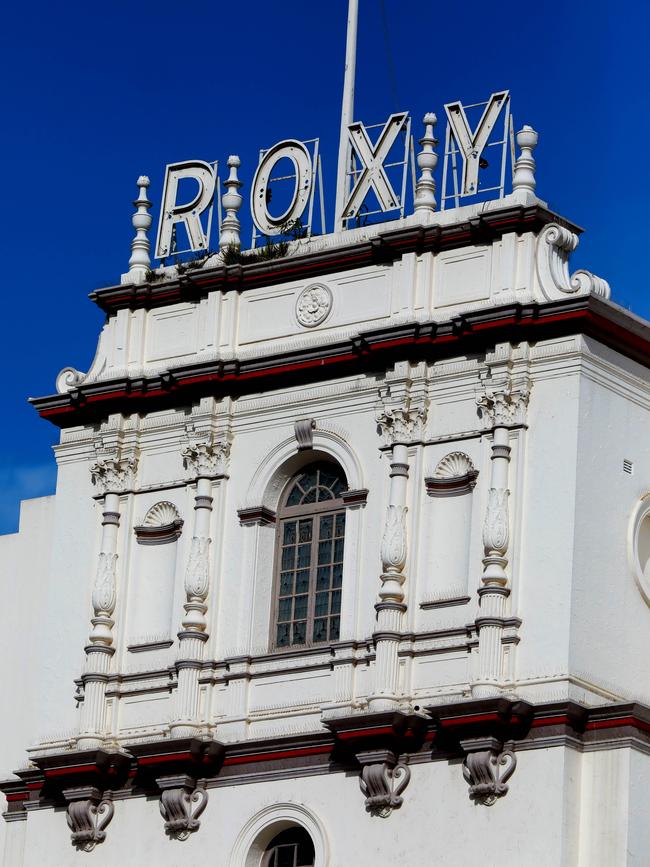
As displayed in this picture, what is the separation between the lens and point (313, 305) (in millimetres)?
46438

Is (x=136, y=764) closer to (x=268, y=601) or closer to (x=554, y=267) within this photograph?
(x=268, y=601)

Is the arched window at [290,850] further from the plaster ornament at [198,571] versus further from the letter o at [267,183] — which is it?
the letter o at [267,183]

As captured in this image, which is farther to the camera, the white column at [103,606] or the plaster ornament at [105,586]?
the plaster ornament at [105,586]

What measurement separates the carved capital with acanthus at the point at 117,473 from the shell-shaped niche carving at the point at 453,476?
5.86 m

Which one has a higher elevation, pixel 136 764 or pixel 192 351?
pixel 192 351

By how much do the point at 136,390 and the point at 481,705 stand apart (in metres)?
9.39

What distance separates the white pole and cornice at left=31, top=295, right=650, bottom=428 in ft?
8.71

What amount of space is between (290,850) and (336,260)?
31.3 feet

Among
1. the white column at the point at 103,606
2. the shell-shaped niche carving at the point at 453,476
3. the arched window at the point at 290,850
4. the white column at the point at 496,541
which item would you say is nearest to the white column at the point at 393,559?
the shell-shaped niche carving at the point at 453,476

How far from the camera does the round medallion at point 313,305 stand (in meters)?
46.3

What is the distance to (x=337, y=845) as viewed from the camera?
42.9 metres

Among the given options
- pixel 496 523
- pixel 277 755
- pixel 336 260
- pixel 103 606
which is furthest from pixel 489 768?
pixel 336 260

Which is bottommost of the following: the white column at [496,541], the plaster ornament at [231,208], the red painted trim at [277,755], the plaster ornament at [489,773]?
the plaster ornament at [489,773]

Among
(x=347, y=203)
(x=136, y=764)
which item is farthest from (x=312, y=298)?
(x=136, y=764)
